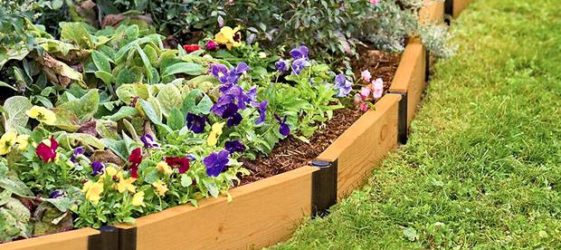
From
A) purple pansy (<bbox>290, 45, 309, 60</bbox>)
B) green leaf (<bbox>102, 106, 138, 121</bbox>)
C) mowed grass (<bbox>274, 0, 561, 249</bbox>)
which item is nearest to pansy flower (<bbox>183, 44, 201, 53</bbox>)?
purple pansy (<bbox>290, 45, 309, 60</bbox>)

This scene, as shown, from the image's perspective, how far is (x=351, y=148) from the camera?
13.2 feet

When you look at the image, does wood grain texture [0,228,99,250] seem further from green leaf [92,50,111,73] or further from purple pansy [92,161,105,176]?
green leaf [92,50,111,73]

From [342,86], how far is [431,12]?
2.13 metres

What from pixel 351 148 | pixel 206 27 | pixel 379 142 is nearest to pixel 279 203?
pixel 351 148

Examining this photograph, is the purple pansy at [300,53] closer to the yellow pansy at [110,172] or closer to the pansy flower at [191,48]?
the pansy flower at [191,48]

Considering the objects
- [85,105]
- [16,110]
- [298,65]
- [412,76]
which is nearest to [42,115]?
[16,110]

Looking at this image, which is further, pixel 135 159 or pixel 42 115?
pixel 42 115

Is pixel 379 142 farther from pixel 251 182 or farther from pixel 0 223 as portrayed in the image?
pixel 0 223

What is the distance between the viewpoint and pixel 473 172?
4.10 m

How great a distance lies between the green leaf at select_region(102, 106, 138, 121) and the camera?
3721 millimetres

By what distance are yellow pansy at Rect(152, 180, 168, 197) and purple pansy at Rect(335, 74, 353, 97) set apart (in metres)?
1.40

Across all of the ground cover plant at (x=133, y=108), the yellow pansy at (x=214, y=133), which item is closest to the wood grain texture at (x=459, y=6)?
the ground cover plant at (x=133, y=108)

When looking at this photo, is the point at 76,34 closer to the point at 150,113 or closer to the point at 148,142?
the point at 150,113

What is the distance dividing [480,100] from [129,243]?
2.54 metres
